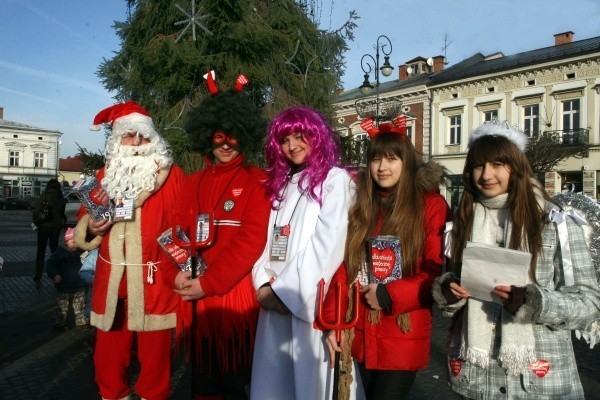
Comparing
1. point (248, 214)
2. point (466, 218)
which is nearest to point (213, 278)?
point (248, 214)

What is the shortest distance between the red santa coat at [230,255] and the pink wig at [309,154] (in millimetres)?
105

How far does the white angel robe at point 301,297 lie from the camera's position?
257 centimetres

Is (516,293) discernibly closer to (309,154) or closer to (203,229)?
(309,154)

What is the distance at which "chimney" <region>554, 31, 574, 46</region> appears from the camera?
1174 inches

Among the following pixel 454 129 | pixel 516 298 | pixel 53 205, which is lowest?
pixel 516 298

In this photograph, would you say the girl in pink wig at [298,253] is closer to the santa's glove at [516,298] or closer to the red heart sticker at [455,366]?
the red heart sticker at [455,366]

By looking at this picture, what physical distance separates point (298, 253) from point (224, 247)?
457 mm

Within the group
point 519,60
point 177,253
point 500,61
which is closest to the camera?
point 177,253

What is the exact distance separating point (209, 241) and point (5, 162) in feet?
213

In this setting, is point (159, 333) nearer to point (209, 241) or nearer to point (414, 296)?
point (209, 241)

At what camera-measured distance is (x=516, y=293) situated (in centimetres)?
202

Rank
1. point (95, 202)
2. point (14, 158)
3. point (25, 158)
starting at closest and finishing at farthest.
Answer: point (95, 202) < point (14, 158) < point (25, 158)

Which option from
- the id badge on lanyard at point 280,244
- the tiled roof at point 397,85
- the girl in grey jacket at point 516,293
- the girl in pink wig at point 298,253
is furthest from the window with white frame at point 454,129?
the girl in grey jacket at point 516,293

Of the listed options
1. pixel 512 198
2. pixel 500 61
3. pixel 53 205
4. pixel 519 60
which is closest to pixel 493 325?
pixel 512 198
